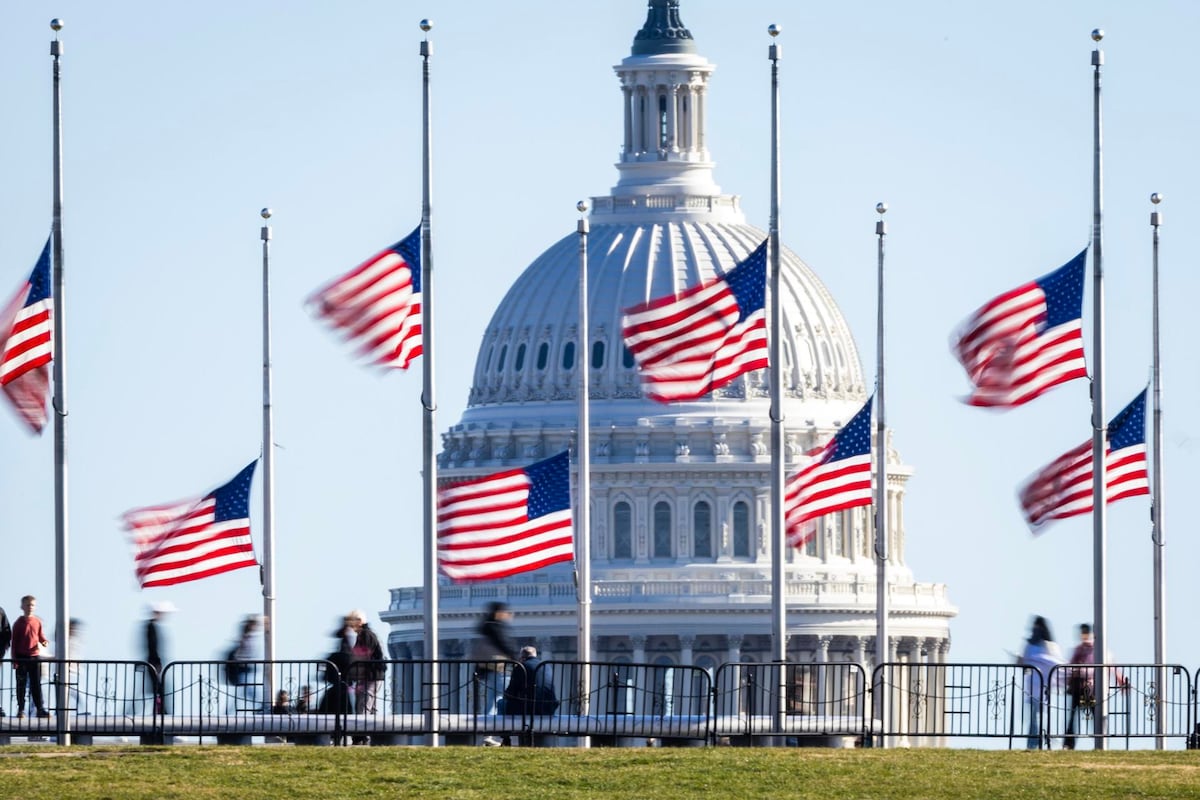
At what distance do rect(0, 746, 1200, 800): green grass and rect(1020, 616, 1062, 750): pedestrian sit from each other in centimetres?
815

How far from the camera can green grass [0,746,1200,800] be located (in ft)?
197

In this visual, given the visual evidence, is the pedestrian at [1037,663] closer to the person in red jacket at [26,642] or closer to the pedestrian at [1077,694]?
the pedestrian at [1077,694]

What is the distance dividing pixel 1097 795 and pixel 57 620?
21.6m

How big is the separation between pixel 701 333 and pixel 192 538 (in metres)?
13.5

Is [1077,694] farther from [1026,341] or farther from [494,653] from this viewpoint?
[494,653]

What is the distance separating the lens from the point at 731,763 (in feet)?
209

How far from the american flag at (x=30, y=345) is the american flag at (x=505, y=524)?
9580 millimetres

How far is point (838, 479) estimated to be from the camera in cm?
9975

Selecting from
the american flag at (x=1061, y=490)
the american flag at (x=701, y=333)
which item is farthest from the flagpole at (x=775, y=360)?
the american flag at (x=1061, y=490)

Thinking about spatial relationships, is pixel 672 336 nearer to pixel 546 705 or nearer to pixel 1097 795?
pixel 546 705

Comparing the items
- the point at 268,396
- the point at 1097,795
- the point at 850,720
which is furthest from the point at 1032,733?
the point at 268,396

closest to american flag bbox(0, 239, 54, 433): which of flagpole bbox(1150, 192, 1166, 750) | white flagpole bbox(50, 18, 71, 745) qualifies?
white flagpole bbox(50, 18, 71, 745)

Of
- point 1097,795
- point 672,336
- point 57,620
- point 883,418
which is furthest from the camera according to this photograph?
point 883,418

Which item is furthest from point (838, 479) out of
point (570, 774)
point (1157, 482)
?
point (570, 774)
